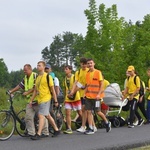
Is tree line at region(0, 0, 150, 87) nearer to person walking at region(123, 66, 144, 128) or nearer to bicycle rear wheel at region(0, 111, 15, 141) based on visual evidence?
person walking at region(123, 66, 144, 128)

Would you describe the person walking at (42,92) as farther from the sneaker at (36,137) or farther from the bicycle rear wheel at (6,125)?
the bicycle rear wheel at (6,125)

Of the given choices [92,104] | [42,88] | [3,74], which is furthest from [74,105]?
[3,74]

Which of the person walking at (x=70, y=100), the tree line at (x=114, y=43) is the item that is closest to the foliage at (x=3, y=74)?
the tree line at (x=114, y=43)

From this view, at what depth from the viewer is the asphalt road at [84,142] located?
31.3ft

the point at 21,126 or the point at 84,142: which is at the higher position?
the point at 21,126

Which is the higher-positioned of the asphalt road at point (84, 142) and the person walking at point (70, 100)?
the person walking at point (70, 100)

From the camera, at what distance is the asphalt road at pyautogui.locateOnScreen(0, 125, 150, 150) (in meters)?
9.55

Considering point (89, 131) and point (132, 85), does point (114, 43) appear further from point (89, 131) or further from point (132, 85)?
point (89, 131)

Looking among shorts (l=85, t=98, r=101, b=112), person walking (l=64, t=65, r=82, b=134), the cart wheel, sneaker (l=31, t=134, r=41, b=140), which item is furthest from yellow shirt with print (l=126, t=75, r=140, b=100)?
sneaker (l=31, t=134, r=41, b=140)

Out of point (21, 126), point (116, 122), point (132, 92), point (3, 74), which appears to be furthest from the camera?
point (3, 74)

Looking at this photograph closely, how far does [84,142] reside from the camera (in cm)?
1035

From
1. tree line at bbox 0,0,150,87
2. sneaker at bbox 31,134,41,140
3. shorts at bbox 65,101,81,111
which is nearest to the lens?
sneaker at bbox 31,134,41,140

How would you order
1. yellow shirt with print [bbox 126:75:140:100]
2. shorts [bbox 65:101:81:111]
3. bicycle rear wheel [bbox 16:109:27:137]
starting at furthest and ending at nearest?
yellow shirt with print [bbox 126:75:140:100]
shorts [bbox 65:101:81:111]
bicycle rear wheel [bbox 16:109:27:137]

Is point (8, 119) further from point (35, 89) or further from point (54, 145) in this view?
point (54, 145)
